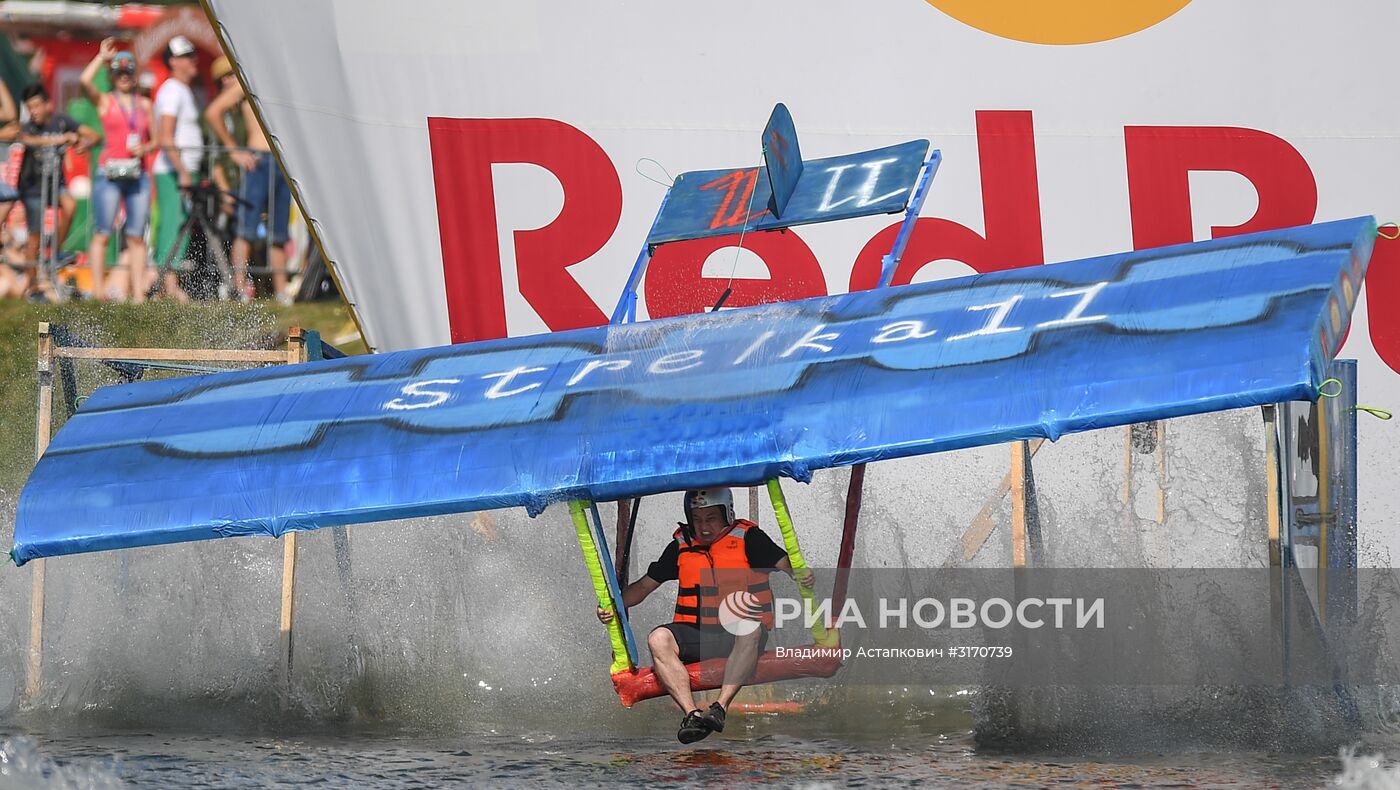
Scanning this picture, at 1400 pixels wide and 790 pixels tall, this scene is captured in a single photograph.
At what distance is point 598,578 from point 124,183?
8951 mm

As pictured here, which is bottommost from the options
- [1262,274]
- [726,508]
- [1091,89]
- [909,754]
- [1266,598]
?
[909,754]

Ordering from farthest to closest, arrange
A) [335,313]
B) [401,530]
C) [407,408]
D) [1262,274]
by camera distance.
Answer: [335,313] → [401,530] → [407,408] → [1262,274]

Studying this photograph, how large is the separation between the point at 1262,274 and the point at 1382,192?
14.6 ft

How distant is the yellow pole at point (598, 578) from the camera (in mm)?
6395

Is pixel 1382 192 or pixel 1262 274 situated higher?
pixel 1382 192

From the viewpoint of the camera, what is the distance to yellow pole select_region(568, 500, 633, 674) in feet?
21.0

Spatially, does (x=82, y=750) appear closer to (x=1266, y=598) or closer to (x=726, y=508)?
(x=726, y=508)

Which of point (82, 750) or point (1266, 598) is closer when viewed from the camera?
point (82, 750)

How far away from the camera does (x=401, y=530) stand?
9359mm

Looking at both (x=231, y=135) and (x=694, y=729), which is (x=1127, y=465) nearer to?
(x=694, y=729)

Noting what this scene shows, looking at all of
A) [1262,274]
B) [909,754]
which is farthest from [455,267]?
[1262,274]

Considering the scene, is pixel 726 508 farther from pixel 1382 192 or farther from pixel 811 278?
pixel 1382 192

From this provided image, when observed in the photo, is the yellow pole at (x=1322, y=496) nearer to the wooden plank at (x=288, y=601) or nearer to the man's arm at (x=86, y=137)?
the wooden plank at (x=288, y=601)

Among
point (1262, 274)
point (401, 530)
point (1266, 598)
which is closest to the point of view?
point (1262, 274)
